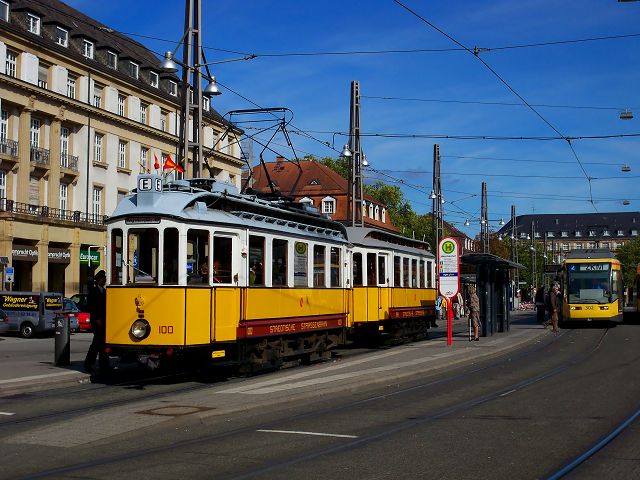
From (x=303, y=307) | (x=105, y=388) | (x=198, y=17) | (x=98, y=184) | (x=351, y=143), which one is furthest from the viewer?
(x=98, y=184)

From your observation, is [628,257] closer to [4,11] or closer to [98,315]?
[4,11]

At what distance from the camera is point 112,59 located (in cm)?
5275

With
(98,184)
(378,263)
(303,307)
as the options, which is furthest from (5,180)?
(303,307)

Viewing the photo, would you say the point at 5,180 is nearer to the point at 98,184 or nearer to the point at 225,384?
the point at 98,184

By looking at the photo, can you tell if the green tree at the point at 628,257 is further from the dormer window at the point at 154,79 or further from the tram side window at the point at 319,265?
the tram side window at the point at 319,265

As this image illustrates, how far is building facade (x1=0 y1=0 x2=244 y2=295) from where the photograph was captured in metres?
43.5

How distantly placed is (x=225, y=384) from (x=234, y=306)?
1.39 m

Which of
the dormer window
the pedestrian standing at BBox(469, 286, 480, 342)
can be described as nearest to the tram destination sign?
the pedestrian standing at BBox(469, 286, 480, 342)

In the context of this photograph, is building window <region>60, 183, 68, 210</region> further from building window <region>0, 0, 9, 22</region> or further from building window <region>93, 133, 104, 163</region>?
building window <region>0, 0, 9, 22</region>

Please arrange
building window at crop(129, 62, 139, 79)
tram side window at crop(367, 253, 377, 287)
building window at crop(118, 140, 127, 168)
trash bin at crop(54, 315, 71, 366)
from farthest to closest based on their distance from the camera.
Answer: building window at crop(129, 62, 139, 79) → building window at crop(118, 140, 127, 168) → tram side window at crop(367, 253, 377, 287) → trash bin at crop(54, 315, 71, 366)

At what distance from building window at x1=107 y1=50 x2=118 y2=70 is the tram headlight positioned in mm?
41259

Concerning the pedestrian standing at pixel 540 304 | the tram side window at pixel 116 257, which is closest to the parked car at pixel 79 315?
the pedestrian standing at pixel 540 304

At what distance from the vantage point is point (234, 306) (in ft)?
48.9

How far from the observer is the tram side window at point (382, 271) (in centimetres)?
2302
